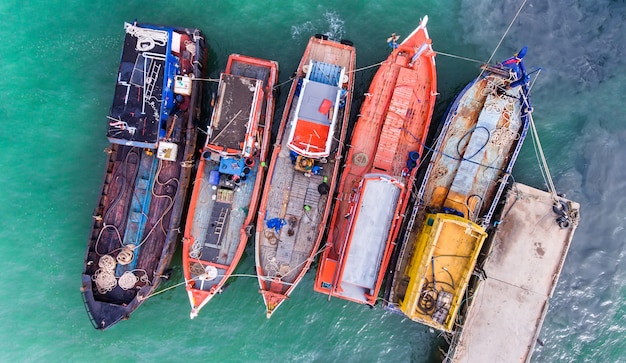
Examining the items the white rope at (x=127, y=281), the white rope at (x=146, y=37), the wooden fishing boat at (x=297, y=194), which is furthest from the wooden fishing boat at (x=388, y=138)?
the white rope at (x=146, y=37)

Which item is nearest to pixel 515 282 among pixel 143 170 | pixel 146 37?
pixel 143 170

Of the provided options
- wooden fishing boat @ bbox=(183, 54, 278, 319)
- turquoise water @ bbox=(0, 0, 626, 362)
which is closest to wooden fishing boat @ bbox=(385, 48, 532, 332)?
turquoise water @ bbox=(0, 0, 626, 362)

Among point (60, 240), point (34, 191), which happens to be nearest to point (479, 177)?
point (60, 240)

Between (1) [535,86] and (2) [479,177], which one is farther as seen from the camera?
(1) [535,86]

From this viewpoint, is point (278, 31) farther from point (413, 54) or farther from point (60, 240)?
point (60, 240)

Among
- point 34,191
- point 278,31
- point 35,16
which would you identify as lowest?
point 34,191

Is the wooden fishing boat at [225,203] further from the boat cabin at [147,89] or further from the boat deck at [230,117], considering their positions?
the boat cabin at [147,89]

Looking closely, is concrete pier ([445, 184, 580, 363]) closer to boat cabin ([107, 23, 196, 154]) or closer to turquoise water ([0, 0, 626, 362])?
turquoise water ([0, 0, 626, 362])
